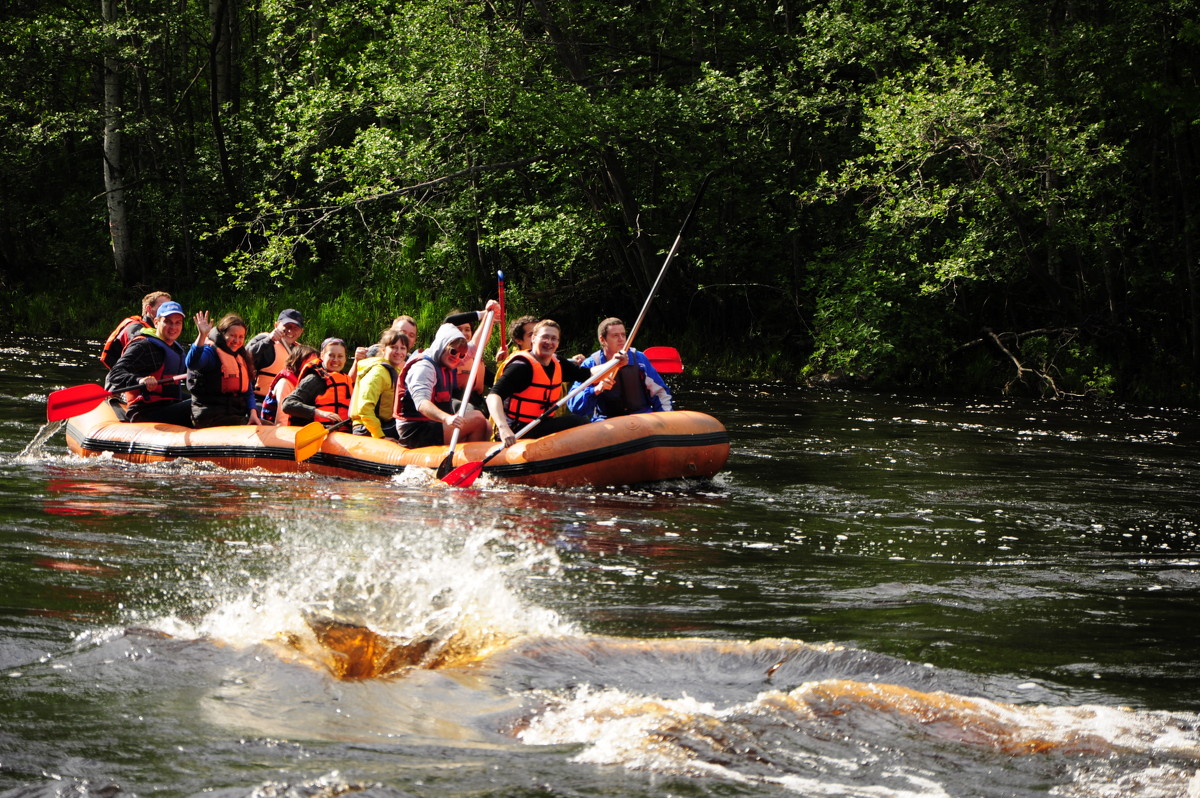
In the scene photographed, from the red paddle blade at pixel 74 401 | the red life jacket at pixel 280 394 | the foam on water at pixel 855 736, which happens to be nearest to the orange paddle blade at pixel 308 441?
the red life jacket at pixel 280 394

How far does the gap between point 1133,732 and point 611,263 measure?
15.5 m

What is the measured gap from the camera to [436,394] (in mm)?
7965

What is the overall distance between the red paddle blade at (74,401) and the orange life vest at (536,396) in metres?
3.13

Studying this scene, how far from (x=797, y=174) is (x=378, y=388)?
9.43 meters

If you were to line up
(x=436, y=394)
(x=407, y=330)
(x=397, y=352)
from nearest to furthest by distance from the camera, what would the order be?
(x=436, y=394) < (x=397, y=352) < (x=407, y=330)

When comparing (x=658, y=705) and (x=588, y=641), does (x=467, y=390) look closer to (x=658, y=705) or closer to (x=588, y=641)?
(x=588, y=641)

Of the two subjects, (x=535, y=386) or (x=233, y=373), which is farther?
(x=233, y=373)

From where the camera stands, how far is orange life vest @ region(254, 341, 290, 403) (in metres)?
9.76

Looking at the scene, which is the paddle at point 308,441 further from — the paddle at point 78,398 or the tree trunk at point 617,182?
the tree trunk at point 617,182

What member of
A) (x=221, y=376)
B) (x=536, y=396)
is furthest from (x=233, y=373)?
(x=536, y=396)

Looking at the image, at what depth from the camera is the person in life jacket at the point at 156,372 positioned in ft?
28.5

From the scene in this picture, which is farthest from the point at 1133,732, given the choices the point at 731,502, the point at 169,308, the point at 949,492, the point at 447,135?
the point at 447,135

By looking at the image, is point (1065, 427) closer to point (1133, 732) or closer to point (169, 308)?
point (169, 308)

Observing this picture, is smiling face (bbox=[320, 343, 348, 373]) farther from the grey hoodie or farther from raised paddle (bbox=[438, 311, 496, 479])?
raised paddle (bbox=[438, 311, 496, 479])
